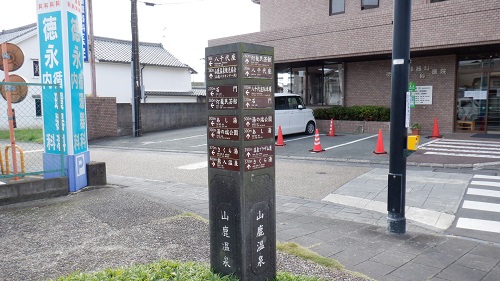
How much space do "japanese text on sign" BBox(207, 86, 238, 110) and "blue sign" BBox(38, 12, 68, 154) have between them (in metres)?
5.03

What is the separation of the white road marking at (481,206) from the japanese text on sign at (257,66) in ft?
16.7

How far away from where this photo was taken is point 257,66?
10.8ft

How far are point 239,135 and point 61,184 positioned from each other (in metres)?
5.48

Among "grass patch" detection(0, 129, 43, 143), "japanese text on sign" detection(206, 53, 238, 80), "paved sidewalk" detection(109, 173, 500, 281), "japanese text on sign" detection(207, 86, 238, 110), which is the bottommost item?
"paved sidewalk" detection(109, 173, 500, 281)

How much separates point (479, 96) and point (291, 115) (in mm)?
7430

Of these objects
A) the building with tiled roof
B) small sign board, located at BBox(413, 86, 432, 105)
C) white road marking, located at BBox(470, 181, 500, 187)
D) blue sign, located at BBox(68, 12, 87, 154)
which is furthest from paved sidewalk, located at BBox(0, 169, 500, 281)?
the building with tiled roof

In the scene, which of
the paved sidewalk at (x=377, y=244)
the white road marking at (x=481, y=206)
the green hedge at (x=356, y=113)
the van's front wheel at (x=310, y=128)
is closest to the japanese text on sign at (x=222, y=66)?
the paved sidewalk at (x=377, y=244)

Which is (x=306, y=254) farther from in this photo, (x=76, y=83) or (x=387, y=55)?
(x=387, y=55)

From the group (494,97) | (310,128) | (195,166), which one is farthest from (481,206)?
(310,128)

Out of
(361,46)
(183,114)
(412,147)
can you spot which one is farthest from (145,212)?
(183,114)

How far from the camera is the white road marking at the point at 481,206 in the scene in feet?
21.4

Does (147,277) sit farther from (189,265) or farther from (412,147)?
(412,147)

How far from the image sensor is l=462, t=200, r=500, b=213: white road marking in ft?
21.4

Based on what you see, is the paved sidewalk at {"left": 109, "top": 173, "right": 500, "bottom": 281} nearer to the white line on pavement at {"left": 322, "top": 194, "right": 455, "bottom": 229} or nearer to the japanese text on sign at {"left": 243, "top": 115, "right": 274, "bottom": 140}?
the white line on pavement at {"left": 322, "top": 194, "right": 455, "bottom": 229}
